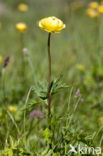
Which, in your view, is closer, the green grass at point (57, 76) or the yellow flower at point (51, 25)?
the yellow flower at point (51, 25)

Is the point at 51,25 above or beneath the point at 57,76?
above

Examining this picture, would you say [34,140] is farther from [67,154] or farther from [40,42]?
[40,42]

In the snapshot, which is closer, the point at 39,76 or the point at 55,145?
the point at 55,145

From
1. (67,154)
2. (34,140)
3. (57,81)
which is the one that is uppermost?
(57,81)

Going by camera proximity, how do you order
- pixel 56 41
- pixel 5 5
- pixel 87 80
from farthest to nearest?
1. pixel 5 5
2. pixel 56 41
3. pixel 87 80

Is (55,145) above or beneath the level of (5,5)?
beneath

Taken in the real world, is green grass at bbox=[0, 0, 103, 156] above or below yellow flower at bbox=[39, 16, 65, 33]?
below

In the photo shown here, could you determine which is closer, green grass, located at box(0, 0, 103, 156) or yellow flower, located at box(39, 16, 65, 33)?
yellow flower, located at box(39, 16, 65, 33)

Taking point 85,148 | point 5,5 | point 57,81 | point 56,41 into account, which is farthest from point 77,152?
point 5,5

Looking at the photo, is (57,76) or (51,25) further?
(57,76)

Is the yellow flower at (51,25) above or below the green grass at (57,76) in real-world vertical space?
above

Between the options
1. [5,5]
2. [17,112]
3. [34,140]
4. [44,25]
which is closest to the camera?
[44,25]
